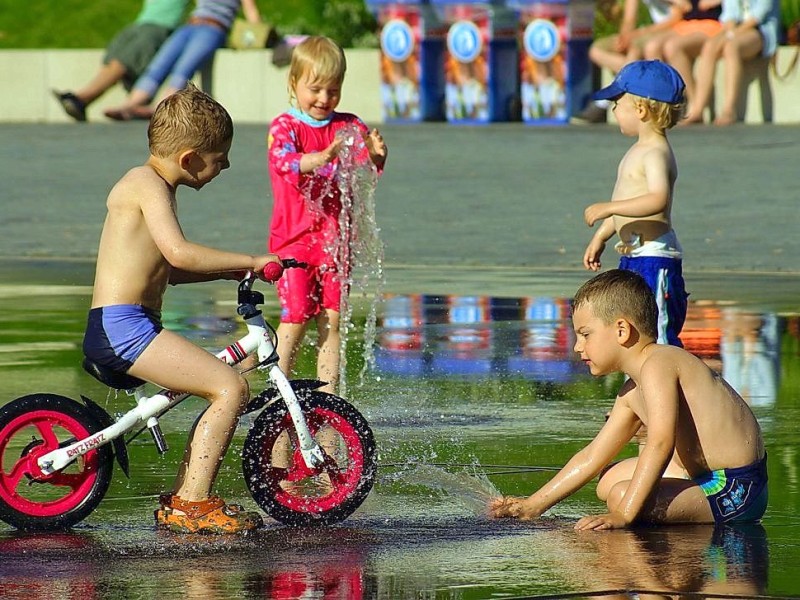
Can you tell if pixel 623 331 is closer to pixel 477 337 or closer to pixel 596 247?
pixel 596 247

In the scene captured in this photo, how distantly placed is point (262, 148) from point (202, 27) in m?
3.63

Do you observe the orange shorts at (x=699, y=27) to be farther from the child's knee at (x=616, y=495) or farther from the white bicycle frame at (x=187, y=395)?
the white bicycle frame at (x=187, y=395)

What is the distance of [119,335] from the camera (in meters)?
5.51

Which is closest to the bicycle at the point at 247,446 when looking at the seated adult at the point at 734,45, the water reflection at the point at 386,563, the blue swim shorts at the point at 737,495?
the water reflection at the point at 386,563

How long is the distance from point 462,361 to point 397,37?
12.8 m

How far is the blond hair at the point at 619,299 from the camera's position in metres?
5.60

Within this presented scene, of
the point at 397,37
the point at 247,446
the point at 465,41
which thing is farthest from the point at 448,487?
the point at 397,37

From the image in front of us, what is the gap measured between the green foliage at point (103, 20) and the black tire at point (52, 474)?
19.2 metres

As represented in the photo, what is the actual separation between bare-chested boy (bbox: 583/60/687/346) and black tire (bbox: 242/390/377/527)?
1.90 metres

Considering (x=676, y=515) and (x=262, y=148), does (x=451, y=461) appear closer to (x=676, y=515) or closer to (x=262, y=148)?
(x=676, y=515)

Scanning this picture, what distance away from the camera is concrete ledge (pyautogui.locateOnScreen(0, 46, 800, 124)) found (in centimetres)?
1973

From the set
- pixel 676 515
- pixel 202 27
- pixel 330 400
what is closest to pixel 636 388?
pixel 676 515

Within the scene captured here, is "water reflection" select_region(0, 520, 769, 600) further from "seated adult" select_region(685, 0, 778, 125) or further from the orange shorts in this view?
the orange shorts

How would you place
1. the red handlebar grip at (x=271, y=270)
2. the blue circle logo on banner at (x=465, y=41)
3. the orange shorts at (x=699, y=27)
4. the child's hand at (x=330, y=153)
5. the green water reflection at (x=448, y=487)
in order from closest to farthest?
the green water reflection at (x=448, y=487), the red handlebar grip at (x=271, y=270), the child's hand at (x=330, y=153), the orange shorts at (x=699, y=27), the blue circle logo on banner at (x=465, y=41)
